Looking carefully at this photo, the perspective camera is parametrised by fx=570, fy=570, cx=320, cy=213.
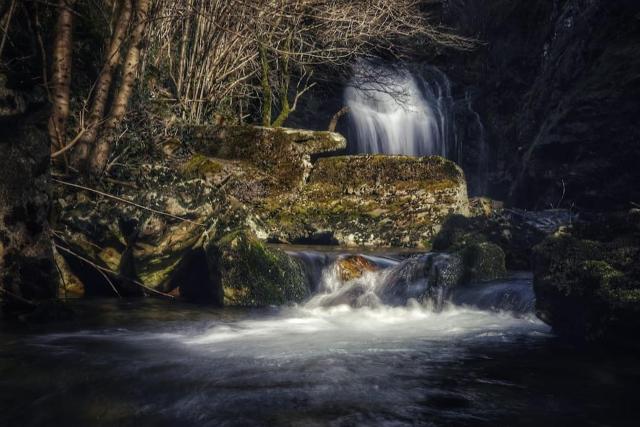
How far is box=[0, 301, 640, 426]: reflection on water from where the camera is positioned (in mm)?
2674

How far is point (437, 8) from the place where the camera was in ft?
58.1

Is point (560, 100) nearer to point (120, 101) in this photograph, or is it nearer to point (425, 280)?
point (425, 280)

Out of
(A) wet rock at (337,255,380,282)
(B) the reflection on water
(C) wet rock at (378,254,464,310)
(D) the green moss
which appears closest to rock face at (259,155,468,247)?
(D) the green moss

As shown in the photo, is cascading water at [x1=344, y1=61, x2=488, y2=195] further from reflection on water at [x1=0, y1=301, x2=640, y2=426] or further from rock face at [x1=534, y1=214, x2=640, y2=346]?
rock face at [x1=534, y1=214, x2=640, y2=346]

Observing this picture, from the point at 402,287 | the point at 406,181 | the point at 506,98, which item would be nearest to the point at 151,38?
the point at 406,181

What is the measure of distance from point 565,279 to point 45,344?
3.75 meters

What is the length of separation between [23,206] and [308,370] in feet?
8.71

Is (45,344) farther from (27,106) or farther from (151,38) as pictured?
(151,38)

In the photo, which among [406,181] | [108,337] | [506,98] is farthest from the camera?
[506,98]

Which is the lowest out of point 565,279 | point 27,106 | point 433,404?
point 433,404

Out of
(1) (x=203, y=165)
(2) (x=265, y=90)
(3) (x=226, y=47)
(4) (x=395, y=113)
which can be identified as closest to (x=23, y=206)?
(1) (x=203, y=165)

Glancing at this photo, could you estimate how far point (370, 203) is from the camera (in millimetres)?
9625

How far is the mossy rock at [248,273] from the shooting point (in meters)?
6.11

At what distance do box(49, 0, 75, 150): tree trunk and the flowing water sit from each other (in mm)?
1925
